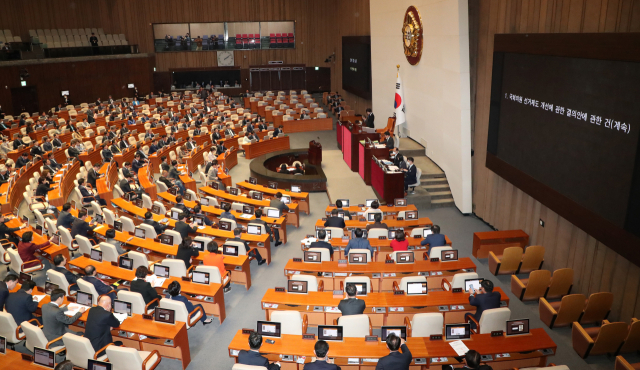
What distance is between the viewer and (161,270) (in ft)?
28.4

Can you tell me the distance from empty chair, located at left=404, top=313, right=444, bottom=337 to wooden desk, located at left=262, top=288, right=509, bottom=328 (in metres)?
0.75

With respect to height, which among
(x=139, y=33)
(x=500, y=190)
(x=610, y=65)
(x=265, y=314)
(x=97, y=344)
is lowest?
(x=265, y=314)

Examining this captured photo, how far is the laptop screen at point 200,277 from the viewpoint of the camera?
8578mm

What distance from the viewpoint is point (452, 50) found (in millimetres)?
13477

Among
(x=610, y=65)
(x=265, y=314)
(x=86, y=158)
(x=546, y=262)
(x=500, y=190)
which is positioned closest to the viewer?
(x=610, y=65)

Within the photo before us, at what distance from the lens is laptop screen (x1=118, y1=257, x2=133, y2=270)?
9255 mm

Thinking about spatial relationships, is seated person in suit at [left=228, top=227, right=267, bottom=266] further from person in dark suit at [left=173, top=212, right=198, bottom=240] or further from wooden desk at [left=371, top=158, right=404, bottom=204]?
wooden desk at [left=371, top=158, right=404, bottom=204]

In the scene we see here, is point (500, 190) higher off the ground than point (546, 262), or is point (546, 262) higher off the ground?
point (500, 190)

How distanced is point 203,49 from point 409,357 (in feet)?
108

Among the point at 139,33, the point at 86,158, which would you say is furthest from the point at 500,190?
the point at 139,33

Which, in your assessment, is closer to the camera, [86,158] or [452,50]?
[452,50]

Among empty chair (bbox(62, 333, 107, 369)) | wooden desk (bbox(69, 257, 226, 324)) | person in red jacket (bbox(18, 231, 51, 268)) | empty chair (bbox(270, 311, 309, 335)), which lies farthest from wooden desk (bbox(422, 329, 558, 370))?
person in red jacket (bbox(18, 231, 51, 268))

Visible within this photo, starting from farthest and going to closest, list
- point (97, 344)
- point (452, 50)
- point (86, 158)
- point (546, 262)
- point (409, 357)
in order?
1. point (86, 158)
2. point (452, 50)
3. point (546, 262)
4. point (97, 344)
5. point (409, 357)

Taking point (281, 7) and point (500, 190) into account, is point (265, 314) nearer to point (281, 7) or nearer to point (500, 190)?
point (500, 190)
